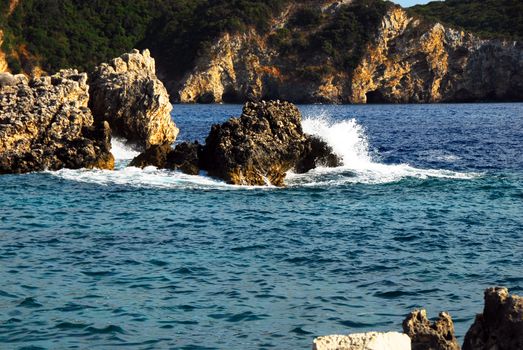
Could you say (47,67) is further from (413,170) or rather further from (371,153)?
(413,170)

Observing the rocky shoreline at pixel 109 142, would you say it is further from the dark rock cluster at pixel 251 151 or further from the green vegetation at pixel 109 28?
the green vegetation at pixel 109 28

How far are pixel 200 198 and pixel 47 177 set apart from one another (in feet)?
27.6

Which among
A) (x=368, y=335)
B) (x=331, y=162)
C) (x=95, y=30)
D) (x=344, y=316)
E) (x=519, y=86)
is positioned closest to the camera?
(x=368, y=335)

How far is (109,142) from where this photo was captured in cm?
3794

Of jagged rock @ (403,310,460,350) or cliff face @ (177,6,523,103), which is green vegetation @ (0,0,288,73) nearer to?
cliff face @ (177,6,523,103)

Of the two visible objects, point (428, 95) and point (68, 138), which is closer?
point (68, 138)

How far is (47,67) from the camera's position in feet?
526

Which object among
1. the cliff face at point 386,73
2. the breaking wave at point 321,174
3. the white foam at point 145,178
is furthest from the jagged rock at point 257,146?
the cliff face at point 386,73

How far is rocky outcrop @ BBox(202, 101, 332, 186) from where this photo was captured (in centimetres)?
3344

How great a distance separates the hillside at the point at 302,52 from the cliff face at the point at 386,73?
21 centimetres

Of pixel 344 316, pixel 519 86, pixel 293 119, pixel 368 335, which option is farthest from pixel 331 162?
pixel 519 86

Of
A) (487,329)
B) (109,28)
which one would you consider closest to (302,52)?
(109,28)

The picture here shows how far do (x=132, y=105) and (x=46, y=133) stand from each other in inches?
323

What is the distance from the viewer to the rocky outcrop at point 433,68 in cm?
15888
